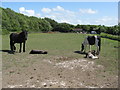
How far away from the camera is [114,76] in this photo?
20.0 feet

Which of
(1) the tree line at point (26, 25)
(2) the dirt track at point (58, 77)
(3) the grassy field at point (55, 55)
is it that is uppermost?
(1) the tree line at point (26, 25)

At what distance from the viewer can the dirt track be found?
5094mm

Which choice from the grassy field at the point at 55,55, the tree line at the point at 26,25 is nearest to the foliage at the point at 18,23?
the tree line at the point at 26,25

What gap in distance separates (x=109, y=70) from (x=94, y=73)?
0.90 m

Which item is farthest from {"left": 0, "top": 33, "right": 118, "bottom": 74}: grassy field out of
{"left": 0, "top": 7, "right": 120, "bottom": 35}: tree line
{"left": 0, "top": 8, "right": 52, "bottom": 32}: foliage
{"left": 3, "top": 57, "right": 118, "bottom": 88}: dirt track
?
{"left": 0, "top": 8, "right": 52, "bottom": 32}: foliage

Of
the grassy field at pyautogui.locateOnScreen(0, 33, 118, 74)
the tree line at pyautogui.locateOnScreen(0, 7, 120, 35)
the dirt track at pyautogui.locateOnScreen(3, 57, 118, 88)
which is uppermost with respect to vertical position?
the tree line at pyautogui.locateOnScreen(0, 7, 120, 35)

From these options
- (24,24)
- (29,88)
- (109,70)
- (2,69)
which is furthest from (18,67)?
(24,24)

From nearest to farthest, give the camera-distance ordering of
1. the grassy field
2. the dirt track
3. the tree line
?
the dirt track < the grassy field < the tree line

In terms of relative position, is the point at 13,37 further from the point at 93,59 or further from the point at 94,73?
the point at 94,73

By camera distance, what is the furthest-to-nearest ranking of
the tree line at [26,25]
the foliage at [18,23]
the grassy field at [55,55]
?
the foliage at [18,23] < the tree line at [26,25] < the grassy field at [55,55]

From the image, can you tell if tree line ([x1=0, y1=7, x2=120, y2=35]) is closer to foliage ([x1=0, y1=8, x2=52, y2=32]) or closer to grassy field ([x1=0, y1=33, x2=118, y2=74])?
foliage ([x1=0, y1=8, x2=52, y2=32])

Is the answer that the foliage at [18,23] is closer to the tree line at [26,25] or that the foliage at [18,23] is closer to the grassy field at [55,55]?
the tree line at [26,25]

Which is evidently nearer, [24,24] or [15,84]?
[15,84]

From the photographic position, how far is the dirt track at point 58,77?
5094mm
